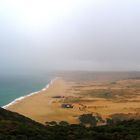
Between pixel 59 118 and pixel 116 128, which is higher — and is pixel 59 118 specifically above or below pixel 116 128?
below

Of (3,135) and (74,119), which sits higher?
(3,135)

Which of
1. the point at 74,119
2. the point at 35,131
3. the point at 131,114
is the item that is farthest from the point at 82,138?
the point at 131,114

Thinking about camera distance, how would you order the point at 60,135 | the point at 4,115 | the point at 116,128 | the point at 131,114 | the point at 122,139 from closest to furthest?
the point at 122,139
the point at 60,135
the point at 116,128
the point at 4,115
the point at 131,114

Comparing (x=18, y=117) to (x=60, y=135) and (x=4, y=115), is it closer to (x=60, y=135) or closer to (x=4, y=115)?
(x=4, y=115)

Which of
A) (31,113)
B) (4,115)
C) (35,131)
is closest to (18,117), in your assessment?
(4,115)

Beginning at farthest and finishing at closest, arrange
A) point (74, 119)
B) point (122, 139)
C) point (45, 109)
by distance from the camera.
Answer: point (45, 109) → point (74, 119) → point (122, 139)

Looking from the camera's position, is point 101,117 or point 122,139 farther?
point 101,117

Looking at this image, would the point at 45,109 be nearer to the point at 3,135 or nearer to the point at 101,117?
the point at 101,117

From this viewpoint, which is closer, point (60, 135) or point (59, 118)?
point (60, 135)

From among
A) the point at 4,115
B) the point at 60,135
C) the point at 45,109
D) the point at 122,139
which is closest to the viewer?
the point at 122,139
